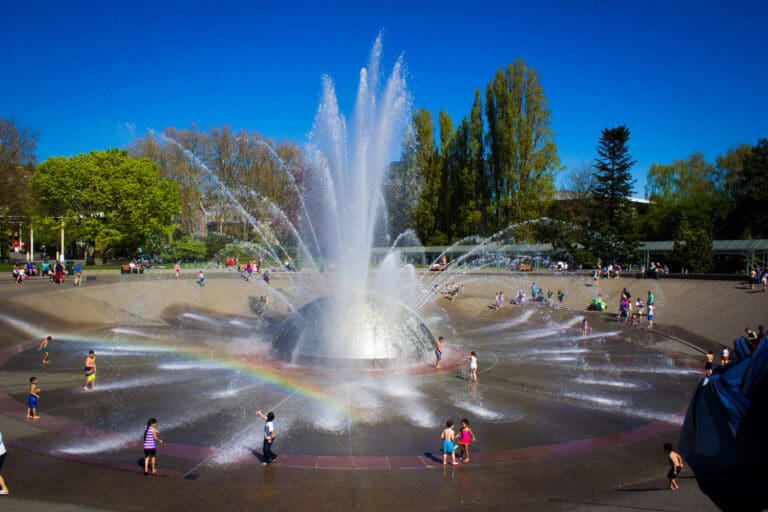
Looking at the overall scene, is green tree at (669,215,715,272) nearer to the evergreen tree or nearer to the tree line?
the tree line

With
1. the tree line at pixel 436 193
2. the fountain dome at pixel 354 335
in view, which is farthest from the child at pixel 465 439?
the tree line at pixel 436 193

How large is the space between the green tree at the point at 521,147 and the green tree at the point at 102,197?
125 feet

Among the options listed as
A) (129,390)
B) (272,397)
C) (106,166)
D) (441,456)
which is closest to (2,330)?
(129,390)

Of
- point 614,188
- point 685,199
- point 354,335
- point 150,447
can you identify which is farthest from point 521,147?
point 150,447

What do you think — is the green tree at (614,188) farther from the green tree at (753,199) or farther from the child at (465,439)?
the child at (465,439)

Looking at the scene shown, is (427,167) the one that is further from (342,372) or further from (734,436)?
(734,436)

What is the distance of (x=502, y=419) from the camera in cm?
1424

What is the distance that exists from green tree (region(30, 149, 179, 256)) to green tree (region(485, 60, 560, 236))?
3810 cm

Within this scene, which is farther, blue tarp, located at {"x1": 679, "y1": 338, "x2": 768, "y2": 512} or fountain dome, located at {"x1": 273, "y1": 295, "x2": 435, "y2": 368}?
fountain dome, located at {"x1": 273, "y1": 295, "x2": 435, "y2": 368}

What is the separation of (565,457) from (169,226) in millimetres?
56225

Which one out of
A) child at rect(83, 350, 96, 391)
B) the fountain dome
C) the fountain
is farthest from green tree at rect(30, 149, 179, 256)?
child at rect(83, 350, 96, 391)

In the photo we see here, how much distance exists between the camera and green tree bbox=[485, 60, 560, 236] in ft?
182

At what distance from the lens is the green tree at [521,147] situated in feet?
182

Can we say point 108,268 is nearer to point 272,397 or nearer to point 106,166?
point 106,166
